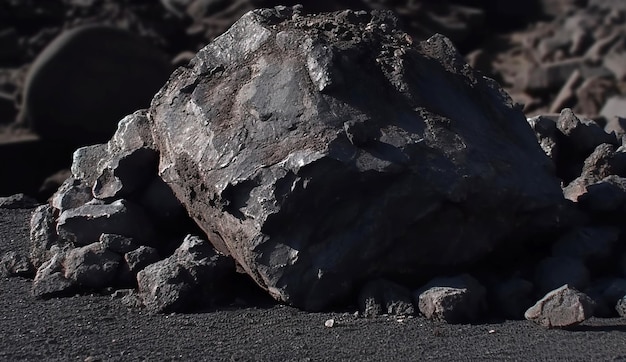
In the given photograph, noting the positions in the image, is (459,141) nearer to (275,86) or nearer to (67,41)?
(275,86)

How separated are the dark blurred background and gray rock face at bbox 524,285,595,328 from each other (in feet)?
14.2

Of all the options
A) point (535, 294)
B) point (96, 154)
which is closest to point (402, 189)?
point (535, 294)

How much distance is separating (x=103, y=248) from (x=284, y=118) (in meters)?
0.78

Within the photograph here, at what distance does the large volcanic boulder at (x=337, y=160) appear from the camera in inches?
136

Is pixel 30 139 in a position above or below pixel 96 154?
above

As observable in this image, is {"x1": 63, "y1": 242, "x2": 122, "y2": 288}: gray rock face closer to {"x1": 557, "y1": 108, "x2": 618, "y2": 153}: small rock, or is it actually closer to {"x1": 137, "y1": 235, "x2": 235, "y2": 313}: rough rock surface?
{"x1": 137, "y1": 235, "x2": 235, "y2": 313}: rough rock surface

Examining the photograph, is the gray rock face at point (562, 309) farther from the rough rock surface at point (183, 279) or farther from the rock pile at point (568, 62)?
the rock pile at point (568, 62)

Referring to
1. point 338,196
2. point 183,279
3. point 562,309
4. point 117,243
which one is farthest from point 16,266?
point 562,309

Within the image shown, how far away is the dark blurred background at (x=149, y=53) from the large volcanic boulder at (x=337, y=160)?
3.97 meters

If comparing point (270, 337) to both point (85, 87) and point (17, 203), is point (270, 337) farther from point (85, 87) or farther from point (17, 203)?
point (85, 87)

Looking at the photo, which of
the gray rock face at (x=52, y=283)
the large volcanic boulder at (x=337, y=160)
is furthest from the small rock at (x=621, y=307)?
the gray rock face at (x=52, y=283)

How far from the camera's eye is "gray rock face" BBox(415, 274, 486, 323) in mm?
3357

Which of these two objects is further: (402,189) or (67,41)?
(67,41)

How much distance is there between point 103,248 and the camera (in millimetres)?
3760
